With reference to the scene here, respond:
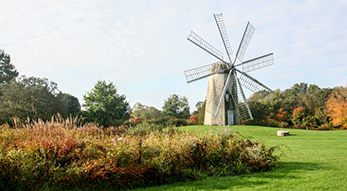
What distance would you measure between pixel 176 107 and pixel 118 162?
3588cm

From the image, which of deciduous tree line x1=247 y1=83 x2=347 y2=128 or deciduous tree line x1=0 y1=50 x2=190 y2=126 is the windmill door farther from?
deciduous tree line x1=0 y1=50 x2=190 y2=126

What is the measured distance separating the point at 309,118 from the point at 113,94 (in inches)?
1016

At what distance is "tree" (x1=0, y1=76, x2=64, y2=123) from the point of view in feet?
84.0

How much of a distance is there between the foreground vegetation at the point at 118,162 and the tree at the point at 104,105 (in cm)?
2431

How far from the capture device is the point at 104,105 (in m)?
29.5


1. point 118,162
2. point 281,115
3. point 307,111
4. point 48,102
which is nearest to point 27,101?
point 48,102

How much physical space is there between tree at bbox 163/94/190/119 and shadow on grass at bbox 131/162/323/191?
34.0m

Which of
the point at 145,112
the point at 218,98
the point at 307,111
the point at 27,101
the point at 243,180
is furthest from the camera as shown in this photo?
the point at 145,112

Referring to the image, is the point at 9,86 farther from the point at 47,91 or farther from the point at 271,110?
the point at 271,110

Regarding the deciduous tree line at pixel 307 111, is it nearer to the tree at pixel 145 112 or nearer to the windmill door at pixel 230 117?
the windmill door at pixel 230 117

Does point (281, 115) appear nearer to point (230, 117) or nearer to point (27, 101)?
point (230, 117)

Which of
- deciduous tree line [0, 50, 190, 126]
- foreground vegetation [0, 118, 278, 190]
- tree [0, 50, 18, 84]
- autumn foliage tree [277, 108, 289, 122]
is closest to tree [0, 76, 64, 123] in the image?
deciduous tree line [0, 50, 190, 126]

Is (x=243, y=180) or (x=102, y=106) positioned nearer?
(x=243, y=180)

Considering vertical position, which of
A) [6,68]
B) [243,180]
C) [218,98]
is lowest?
[243,180]
